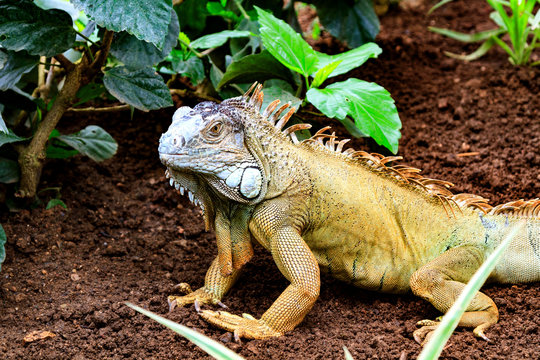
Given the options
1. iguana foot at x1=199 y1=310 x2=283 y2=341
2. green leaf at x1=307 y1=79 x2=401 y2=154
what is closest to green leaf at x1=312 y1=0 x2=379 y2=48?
green leaf at x1=307 y1=79 x2=401 y2=154

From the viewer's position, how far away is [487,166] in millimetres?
5727

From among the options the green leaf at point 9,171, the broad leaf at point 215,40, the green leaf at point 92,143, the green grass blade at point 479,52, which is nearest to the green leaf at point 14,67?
the green leaf at point 9,171

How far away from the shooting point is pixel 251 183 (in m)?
4.06

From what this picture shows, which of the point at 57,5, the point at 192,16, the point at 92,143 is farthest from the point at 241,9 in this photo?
the point at 92,143

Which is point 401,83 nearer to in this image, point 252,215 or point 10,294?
point 252,215

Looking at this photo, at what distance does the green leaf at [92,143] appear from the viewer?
5.39 metres

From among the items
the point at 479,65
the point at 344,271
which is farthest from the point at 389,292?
the point at 479,65

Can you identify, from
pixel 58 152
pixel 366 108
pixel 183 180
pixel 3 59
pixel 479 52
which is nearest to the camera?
pixel 183 180

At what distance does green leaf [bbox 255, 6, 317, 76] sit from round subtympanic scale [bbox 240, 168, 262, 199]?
121 centimetres

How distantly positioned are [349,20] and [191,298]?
362 centimetres

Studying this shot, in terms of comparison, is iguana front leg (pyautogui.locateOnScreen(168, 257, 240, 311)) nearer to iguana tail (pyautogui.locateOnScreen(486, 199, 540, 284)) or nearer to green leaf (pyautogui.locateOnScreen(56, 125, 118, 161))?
green leaf (pyautogui.locateOnScreen(56, 125, 118, 161))

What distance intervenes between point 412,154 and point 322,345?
2712 mm

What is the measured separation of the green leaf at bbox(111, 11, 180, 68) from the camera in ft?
15.2

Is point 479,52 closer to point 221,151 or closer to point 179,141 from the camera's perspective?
point 221,151
